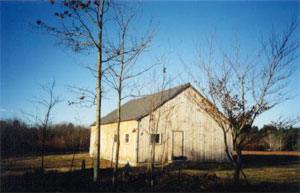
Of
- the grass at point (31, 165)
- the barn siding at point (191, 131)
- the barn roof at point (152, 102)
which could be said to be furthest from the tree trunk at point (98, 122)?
the barn siding at point (191, 131)

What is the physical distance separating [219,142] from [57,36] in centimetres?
1631

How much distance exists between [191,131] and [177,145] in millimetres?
1850

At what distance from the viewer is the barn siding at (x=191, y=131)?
57.6ft

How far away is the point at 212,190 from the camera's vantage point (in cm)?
777

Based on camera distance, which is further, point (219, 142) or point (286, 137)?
point (286, 137)

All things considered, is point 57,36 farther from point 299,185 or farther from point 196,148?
point 196,148

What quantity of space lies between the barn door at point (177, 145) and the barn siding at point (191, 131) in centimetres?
31

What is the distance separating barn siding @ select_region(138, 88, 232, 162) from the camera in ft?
57.6

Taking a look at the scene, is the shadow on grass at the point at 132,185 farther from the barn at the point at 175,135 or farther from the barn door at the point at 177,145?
the barn door at the point at 177,145

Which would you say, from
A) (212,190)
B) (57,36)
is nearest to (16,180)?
(57,36)

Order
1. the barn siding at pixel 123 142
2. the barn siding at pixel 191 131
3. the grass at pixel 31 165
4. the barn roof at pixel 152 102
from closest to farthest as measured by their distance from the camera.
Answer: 1. the barn roof at pixel 152 102
2. the grass at pixel 31 165
3. the barn siding at pixel 123 142
4. the barn siding at pixel 191 131

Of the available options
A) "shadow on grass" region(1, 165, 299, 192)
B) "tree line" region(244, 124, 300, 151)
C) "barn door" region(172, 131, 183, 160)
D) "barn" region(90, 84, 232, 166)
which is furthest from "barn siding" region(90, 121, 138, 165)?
"tree line" region(244, 124, 300, 151)

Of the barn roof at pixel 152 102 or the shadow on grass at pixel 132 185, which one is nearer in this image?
the shadow on grass at pixel 132 185

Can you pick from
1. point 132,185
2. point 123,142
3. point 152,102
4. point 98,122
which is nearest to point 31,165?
point 123,142
